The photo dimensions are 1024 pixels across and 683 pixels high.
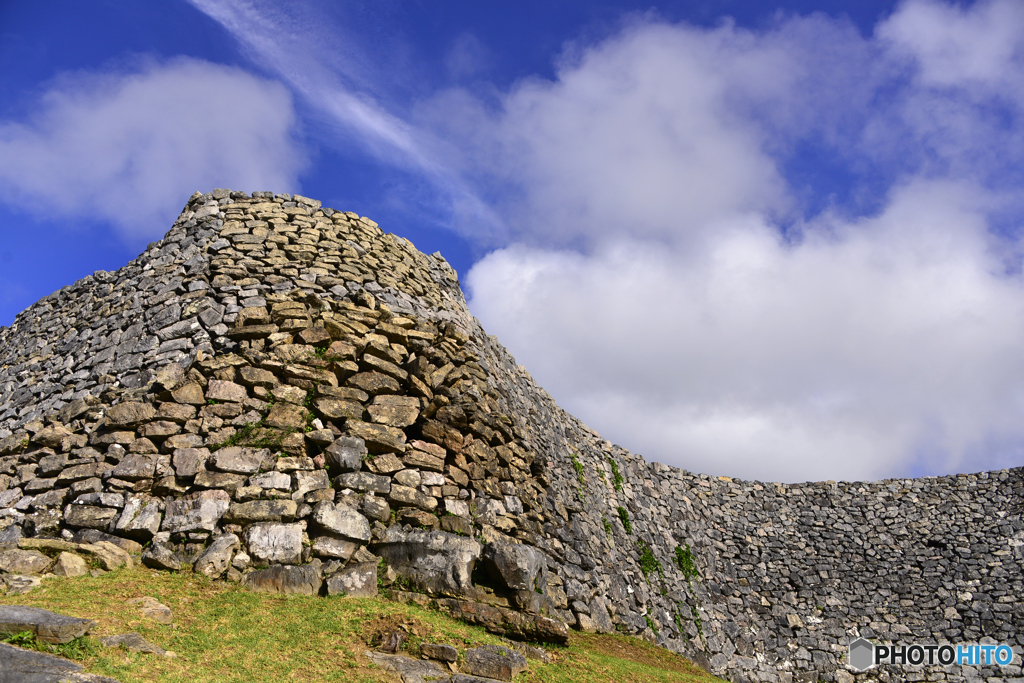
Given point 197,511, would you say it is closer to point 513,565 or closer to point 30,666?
point 30,666

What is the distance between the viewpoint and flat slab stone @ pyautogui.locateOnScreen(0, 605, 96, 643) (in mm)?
5961

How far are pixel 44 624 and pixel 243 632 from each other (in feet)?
6.48

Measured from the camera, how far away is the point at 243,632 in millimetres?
7250

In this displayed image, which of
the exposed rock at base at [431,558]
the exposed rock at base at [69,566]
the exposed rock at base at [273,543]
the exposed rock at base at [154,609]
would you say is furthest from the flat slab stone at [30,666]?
the exposed rock at base at [431,558]

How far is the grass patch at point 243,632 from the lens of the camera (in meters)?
6.18

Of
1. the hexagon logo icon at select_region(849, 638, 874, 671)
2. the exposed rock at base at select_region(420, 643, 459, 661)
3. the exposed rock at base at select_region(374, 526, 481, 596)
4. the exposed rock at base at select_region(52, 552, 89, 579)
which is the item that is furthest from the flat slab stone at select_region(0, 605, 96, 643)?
the hexagon logo icon at select_region(849, 638, 874, 671)

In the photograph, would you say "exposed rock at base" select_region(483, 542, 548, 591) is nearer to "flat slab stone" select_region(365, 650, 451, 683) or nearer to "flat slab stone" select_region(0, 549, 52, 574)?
"flat slab stone" select_region(365, 650, 451, 683)

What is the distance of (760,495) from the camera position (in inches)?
973

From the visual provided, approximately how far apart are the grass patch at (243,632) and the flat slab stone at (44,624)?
0.41ft

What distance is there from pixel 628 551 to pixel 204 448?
467 inches

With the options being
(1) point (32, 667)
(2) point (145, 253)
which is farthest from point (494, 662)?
(2) point (145, 253)

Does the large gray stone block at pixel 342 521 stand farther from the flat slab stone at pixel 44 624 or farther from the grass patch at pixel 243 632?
the flat slab stone at pixel 44 624

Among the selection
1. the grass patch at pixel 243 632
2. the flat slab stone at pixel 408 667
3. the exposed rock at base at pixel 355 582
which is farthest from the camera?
the exposed rock at base at pixel 355 582

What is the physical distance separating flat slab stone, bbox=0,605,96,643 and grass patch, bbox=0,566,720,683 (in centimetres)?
13
